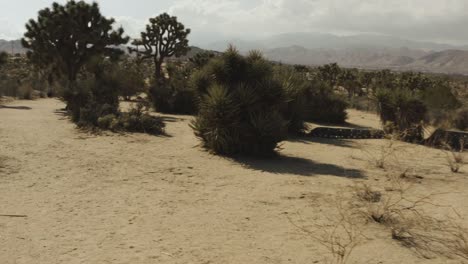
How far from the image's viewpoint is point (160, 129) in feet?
47.9

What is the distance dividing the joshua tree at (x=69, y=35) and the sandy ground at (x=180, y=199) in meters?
10.9

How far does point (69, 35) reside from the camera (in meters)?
22.7

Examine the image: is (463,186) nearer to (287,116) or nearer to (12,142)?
(287,116)

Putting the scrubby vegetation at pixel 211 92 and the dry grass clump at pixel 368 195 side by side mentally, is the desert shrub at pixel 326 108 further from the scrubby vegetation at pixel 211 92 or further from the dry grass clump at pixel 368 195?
the dry grass clump at pixel 368 195

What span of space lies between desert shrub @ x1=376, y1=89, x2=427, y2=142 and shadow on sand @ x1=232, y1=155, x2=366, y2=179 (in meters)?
5.45

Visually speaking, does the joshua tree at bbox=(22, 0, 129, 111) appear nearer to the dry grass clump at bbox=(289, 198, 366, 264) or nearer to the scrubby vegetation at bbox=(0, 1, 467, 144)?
the scrubby vegetation at bbox=(0, 1, 467, 144)

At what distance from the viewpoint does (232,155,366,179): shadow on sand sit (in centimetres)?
951

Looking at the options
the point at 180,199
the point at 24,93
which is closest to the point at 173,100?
the point at 24,93

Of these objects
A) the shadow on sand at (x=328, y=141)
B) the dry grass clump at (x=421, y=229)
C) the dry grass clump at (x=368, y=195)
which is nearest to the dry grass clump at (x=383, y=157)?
the shadow on sand at (x=328, y=141)

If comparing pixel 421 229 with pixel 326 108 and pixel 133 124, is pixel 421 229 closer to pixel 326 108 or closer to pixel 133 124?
pixel 133 124

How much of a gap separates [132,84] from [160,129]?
35.1ft

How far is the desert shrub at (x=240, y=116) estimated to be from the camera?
1105 cm

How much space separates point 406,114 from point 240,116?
6.92 meters

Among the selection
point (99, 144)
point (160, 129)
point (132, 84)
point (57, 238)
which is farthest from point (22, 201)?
point (132, 84)
